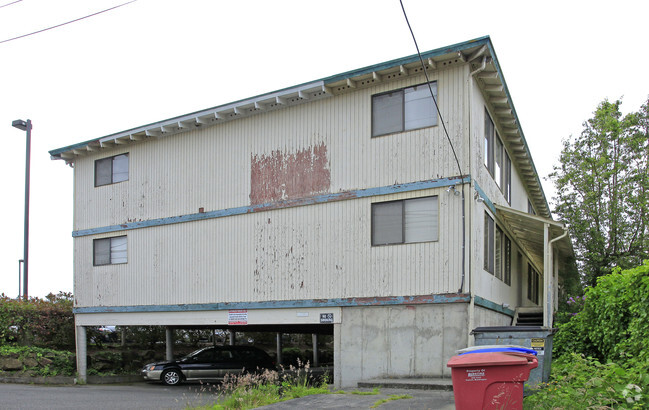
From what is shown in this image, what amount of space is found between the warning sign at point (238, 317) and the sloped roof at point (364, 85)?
5497 mm

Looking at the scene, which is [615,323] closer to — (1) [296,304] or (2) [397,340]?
(2) [397,340]

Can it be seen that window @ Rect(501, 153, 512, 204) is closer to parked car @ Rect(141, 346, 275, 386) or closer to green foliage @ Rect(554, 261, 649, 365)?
green foliage @ Rect(554, 261, 649, 365)

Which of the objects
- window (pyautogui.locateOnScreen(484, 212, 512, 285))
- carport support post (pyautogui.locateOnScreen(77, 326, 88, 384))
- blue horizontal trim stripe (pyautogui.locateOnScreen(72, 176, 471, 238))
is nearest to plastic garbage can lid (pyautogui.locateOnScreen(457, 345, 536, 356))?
blue horizontal trim stripe (pyautogui.locateOnScreen(72, 176, 471, 238))

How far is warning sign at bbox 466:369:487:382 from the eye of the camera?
26.8ft

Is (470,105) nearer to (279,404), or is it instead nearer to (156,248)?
(279,404)

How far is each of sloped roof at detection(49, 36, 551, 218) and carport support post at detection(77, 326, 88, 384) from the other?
6.05 metres

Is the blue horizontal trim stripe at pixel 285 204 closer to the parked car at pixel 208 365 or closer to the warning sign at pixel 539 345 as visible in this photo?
the warning sign at pixel 539 345

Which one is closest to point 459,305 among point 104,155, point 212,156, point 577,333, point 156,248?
point 577,333

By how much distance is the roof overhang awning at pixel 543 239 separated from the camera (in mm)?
14562

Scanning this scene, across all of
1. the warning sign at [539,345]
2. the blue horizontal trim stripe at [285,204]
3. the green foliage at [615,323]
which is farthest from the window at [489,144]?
the warning sign at [539,345]

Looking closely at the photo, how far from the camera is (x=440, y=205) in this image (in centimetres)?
1367

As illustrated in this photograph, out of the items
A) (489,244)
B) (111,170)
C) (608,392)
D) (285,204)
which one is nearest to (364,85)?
(285,204)

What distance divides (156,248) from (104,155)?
4.06 m

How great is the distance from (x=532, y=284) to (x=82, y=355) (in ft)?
59.1
